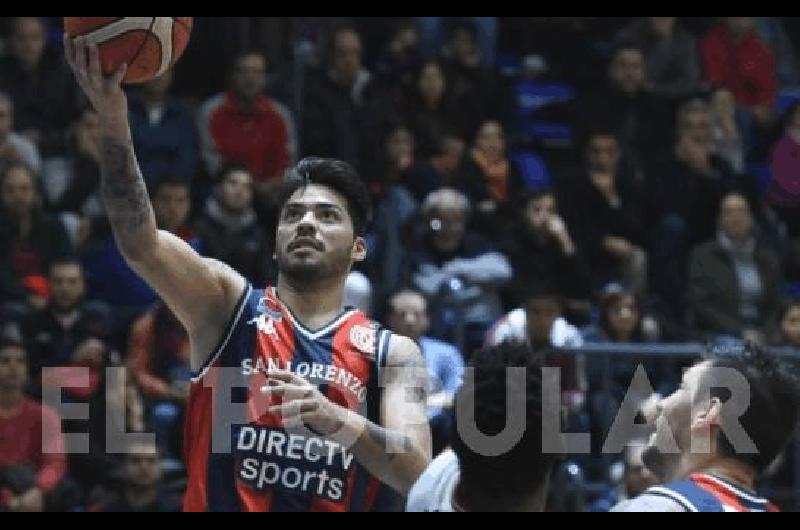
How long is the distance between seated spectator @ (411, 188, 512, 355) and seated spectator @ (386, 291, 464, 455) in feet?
1.05

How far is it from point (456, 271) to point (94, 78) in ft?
20.6

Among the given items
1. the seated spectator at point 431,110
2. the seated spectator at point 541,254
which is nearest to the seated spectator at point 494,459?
the seated spectator at point 541,254

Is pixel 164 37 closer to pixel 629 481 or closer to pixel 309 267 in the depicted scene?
pixel 309 267

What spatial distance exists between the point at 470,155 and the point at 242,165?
6.39 feet

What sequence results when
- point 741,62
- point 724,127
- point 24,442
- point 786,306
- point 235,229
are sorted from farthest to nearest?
point 741,62 < point 724,127 < point 786,306 < point 235,229 < point 24,442

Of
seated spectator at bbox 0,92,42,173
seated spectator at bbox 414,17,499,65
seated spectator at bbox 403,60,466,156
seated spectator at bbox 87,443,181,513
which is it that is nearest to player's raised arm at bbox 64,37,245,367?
seated spectator at bbox 87,443,181,513

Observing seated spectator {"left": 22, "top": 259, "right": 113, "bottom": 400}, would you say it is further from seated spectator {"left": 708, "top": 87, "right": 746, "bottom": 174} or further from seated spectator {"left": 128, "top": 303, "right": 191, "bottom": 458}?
seated spectator {"left": 708, "top": 87, "right": 746, "bottom": 174}

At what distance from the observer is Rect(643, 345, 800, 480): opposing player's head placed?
4.96 m

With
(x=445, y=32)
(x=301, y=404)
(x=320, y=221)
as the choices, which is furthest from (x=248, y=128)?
→ (x=301, y=404)

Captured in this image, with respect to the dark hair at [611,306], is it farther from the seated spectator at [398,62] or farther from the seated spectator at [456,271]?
the seated spectator at [398,62]

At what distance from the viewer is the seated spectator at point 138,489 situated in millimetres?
10633

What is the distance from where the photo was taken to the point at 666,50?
51.4 ft
